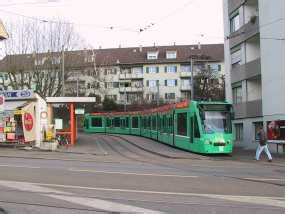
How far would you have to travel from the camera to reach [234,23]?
1796 inches

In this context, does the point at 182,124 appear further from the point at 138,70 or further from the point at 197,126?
the point at 138,70

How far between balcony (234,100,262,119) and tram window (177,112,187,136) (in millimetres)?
7692

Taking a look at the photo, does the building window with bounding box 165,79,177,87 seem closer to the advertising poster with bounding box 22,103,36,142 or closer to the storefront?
the storefront

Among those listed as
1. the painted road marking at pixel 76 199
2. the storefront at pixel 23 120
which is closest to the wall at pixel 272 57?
the storefront at pixel 23 120

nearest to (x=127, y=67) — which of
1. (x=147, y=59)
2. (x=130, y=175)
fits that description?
(x=147, y=59)

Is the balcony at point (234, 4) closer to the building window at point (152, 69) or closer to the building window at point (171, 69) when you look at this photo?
the building window at point (171, 69)

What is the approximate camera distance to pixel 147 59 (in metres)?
118

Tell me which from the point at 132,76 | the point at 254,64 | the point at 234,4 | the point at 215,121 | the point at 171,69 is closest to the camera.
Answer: the point at 215,121

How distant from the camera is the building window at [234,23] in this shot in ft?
146

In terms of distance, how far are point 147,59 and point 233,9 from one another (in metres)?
73.4

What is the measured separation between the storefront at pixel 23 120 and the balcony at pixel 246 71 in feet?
49.4

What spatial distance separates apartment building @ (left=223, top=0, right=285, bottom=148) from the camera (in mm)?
35625

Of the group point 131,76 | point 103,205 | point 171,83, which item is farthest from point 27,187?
point 171,83

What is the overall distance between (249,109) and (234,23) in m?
8.34
